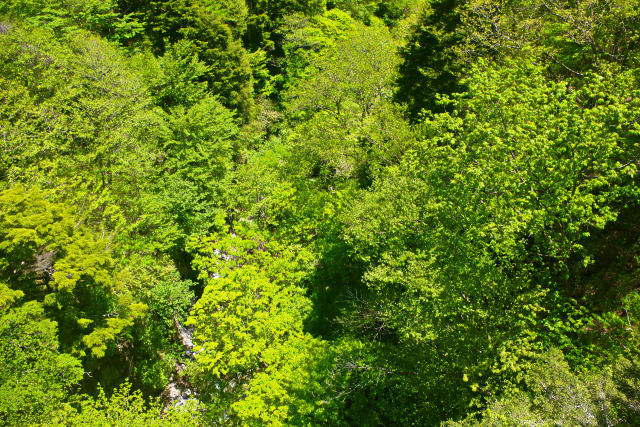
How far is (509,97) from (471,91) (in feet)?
4.21

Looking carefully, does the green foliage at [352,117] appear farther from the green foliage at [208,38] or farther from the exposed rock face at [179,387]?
the exposed rock face at [179,387]

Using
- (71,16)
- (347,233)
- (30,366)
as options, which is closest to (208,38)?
(71,16)

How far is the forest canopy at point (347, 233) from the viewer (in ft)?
35.7

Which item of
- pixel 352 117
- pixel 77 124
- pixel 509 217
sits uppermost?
pixel 509 217

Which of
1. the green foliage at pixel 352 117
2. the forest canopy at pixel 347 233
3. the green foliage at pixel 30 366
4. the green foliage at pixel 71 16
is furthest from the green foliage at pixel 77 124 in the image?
the green foliage at pixel 352 117

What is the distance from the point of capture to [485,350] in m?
10.8

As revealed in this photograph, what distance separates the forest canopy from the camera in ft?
35.7

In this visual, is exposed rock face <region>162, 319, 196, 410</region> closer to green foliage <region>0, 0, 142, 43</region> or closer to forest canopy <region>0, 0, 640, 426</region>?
forest canopy <region>0, 0, 640, 426</region>

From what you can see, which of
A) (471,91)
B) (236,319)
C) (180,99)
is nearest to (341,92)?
(180,99)

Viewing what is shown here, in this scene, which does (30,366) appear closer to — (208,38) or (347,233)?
(347,233)

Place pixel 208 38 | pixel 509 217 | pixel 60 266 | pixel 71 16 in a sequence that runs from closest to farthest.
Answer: pixel 509 217
pixel 60 266
pixel 71 16
pixel 208 38

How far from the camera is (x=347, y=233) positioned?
60.4ft

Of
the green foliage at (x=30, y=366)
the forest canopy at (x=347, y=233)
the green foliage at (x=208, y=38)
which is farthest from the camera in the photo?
the green foliage at (x=208, y=38)

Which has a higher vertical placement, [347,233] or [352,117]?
[352,117]
